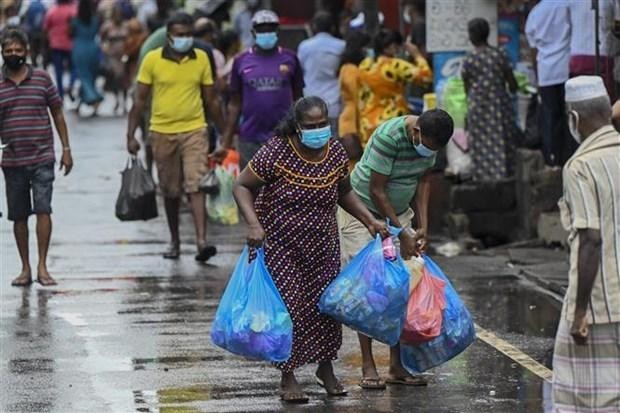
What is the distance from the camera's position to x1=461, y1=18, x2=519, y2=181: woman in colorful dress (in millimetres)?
15250

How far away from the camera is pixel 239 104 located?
14586 millimetres

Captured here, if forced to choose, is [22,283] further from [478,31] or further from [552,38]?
[552,38]

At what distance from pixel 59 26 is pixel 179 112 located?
15.7 m

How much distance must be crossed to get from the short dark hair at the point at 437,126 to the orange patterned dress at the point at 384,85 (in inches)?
251

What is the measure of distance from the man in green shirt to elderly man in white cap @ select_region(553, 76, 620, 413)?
2156 millimetres

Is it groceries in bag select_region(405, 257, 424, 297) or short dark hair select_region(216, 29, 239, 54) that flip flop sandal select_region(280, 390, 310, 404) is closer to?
groceries in bag select_region(405, 257, 424, 297)

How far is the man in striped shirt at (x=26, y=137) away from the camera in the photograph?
1269 cm

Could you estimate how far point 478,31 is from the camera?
15.2m

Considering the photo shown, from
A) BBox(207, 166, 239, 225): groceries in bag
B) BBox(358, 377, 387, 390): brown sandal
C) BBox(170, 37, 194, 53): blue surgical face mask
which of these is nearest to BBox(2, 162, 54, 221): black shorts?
BBox(170, 37, 194, 53): blue surgical face mask

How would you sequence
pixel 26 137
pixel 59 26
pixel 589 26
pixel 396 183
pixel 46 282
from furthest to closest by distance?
pixel 59 26 → pixel 589 26 → pixel 46 282 → pixel 26 137 → pixel 396 183

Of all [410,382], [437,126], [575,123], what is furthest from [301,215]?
[575,123]

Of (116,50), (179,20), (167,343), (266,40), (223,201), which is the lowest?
(116,50)

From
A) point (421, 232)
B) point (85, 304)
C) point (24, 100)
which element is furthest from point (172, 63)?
point (421, 232)

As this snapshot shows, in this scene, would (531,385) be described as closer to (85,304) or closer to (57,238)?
(85,304)
